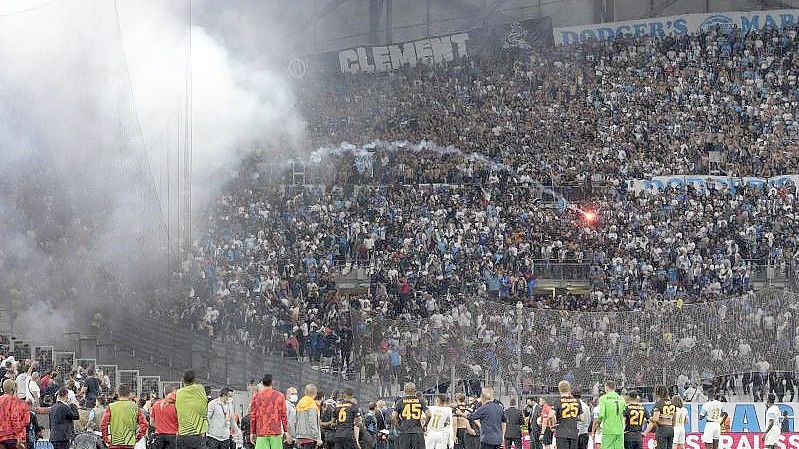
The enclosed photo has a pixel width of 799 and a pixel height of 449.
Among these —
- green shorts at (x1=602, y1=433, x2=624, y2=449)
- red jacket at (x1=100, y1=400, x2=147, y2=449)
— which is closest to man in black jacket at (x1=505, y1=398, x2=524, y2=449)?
green shorts at (x1=602, y1=433, x2=624, y2=449)

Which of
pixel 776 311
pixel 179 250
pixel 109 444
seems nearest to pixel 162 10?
pixel 179 250

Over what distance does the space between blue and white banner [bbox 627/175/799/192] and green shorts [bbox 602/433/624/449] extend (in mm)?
20136

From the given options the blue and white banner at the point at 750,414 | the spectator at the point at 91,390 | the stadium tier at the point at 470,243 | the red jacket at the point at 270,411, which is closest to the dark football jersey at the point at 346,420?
the stadium tier at the point at 470,243

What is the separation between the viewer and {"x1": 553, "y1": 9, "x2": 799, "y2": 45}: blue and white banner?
43594mm

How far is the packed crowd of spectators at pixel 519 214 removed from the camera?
25.7 meters

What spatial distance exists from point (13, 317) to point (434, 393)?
28.1 feet

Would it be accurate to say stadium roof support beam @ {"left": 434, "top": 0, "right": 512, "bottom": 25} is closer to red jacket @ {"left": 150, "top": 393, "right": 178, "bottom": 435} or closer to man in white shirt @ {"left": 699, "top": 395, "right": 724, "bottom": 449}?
man in white shirt @ {"left": 699, "top": 395, "right": 724, "bottom": 449}

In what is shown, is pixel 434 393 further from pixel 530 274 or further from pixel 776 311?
pixel 530 274

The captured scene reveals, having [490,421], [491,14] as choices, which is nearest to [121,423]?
[490,421]

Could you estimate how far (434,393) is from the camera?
24562 millimetres

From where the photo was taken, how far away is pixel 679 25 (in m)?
44.1

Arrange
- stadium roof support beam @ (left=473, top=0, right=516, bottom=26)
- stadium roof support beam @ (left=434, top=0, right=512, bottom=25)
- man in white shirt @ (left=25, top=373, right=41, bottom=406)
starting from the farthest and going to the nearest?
stadium roof support beam @ (left=434, top=0, right=512, bottom=25) < stadium roof support beam @ (left=473, top=0, right=516, bottom=26) < man in white shirt @ (left=25, top=373, right=41, bottom=406)

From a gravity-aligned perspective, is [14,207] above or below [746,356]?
above

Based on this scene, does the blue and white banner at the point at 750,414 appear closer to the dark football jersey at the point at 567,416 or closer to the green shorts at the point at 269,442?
the dark football jersey at the point at 567,416
